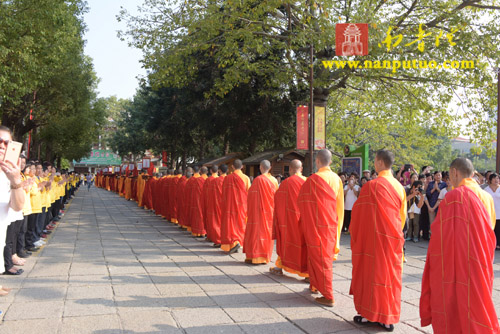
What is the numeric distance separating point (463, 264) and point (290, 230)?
107 inches

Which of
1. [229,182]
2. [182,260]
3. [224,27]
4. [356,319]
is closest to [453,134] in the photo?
[224,27]

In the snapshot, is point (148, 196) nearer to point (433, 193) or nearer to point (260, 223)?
point (433, 193)

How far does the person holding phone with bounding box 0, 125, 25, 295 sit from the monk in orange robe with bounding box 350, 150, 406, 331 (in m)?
3.31

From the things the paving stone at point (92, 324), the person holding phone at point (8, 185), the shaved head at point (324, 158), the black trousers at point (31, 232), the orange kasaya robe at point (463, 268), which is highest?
the shaved head at point (324, 158)

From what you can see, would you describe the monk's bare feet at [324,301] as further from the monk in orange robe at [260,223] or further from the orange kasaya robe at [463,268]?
the monk in orange robe at [260,223]

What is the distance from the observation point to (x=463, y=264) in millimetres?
3352

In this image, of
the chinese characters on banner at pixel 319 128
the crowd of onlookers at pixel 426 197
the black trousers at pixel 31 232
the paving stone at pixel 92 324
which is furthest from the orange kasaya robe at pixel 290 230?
the chinese characters on banner at pixel 319 128

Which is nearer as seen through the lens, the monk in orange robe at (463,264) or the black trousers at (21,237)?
the monk in orange robe at (463,264)

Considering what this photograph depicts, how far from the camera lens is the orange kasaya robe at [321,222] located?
489 cm

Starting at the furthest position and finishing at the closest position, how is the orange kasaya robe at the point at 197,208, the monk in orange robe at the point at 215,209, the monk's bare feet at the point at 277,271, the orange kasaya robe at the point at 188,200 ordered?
1. the orange kasaya robe at the point at 188,200
2. the orange kasaya robe at the point at 197,208
3. the monk in orange robe at the point at 215,209
4. the monk's bare feet at the point at 277,271

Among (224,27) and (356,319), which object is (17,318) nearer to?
(356,319)

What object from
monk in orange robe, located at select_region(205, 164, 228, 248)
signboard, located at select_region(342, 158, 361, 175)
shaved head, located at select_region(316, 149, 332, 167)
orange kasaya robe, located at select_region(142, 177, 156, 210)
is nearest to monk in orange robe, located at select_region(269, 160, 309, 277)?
shaved head, located at select_region(316, 149, 332, 167)

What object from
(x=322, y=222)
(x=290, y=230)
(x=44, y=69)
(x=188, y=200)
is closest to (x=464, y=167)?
(x=322, y=222)

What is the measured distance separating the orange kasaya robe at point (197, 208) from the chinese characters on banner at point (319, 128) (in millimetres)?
4826
